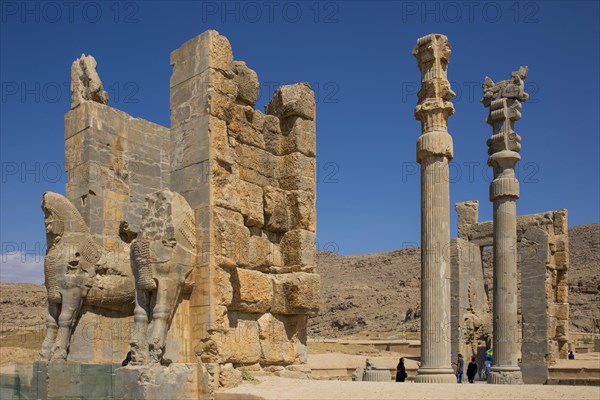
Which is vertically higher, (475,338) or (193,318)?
(193,318)

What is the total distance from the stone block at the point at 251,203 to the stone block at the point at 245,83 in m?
1.00

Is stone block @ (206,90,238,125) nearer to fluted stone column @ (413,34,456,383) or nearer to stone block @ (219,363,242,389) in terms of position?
stone block @ (219,363,242,389)

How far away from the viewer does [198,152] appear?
7.54 metres

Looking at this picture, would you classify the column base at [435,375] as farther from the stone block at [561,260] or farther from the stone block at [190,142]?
the stone block at [561,260]

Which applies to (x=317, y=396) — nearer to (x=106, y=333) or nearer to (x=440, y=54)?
(x=106, y=333)

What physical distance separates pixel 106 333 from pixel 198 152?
14.5 ft

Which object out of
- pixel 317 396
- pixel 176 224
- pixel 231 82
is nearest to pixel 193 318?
pixel 176 224

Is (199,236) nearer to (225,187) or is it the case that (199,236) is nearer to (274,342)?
(225,187)

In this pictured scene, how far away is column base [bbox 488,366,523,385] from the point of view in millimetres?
14477

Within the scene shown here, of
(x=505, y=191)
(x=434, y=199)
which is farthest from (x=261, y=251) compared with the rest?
(x=505, y=191)

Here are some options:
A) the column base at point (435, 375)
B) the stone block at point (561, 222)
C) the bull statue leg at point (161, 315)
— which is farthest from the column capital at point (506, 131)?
the stone block at point (561, 222)

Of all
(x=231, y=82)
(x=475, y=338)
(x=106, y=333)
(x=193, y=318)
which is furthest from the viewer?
(x=475, y=338)

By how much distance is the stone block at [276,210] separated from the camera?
8.47m

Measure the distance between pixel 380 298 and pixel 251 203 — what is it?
43.3 meters
